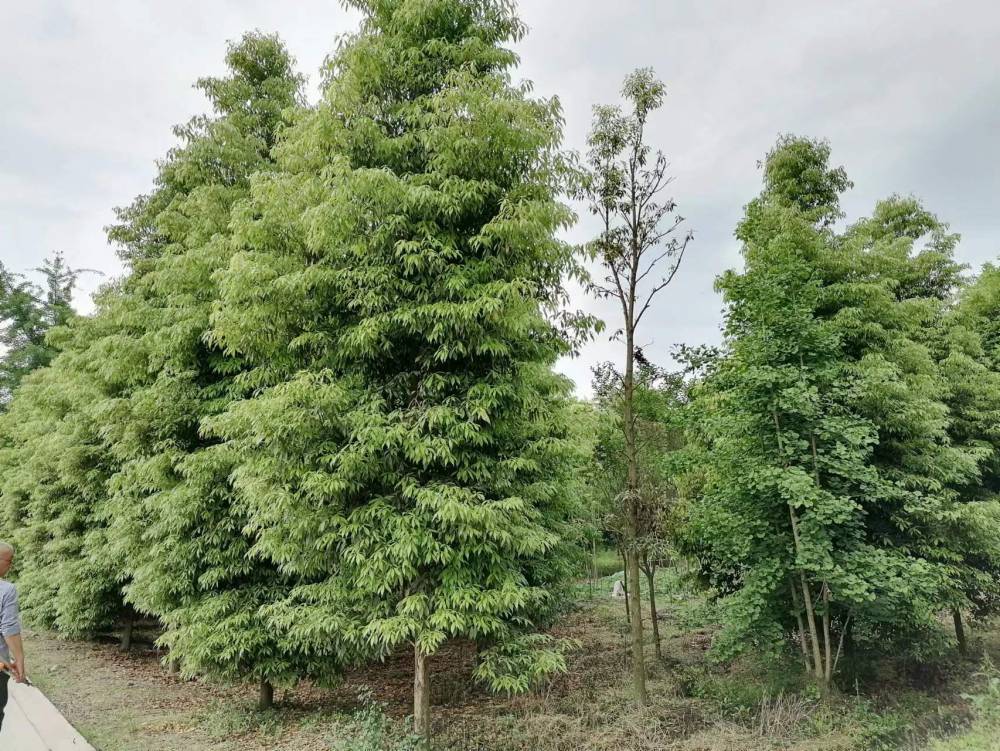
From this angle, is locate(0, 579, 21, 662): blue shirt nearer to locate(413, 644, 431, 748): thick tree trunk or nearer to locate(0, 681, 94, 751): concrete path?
locate(0, 681, 94, 751): concrete path

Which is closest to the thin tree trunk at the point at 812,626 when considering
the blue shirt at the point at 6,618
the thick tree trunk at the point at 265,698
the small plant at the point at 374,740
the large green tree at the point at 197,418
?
the small plant at the point at 374,740

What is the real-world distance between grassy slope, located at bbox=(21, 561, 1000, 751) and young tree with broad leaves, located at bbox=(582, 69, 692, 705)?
137 cm

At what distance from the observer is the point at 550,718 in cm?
661

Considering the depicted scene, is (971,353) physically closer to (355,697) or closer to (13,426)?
(355,697)

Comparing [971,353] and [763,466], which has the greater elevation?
[971,353]

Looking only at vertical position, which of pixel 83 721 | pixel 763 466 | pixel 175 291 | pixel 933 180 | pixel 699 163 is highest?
pixel 933 180

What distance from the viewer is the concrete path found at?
4.88m

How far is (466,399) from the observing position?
5551 mm

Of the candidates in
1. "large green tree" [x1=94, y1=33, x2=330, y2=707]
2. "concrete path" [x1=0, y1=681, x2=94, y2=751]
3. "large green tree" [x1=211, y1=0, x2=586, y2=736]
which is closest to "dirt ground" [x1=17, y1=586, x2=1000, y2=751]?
"concrete path" [x1=0, y1=681, x2=94, y2=751]

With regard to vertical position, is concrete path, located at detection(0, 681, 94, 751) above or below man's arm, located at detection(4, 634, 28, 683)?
below

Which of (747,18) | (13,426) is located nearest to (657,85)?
(747,18)

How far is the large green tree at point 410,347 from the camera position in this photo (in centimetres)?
519

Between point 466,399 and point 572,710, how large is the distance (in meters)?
4.78

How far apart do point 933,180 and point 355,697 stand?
16.0m
